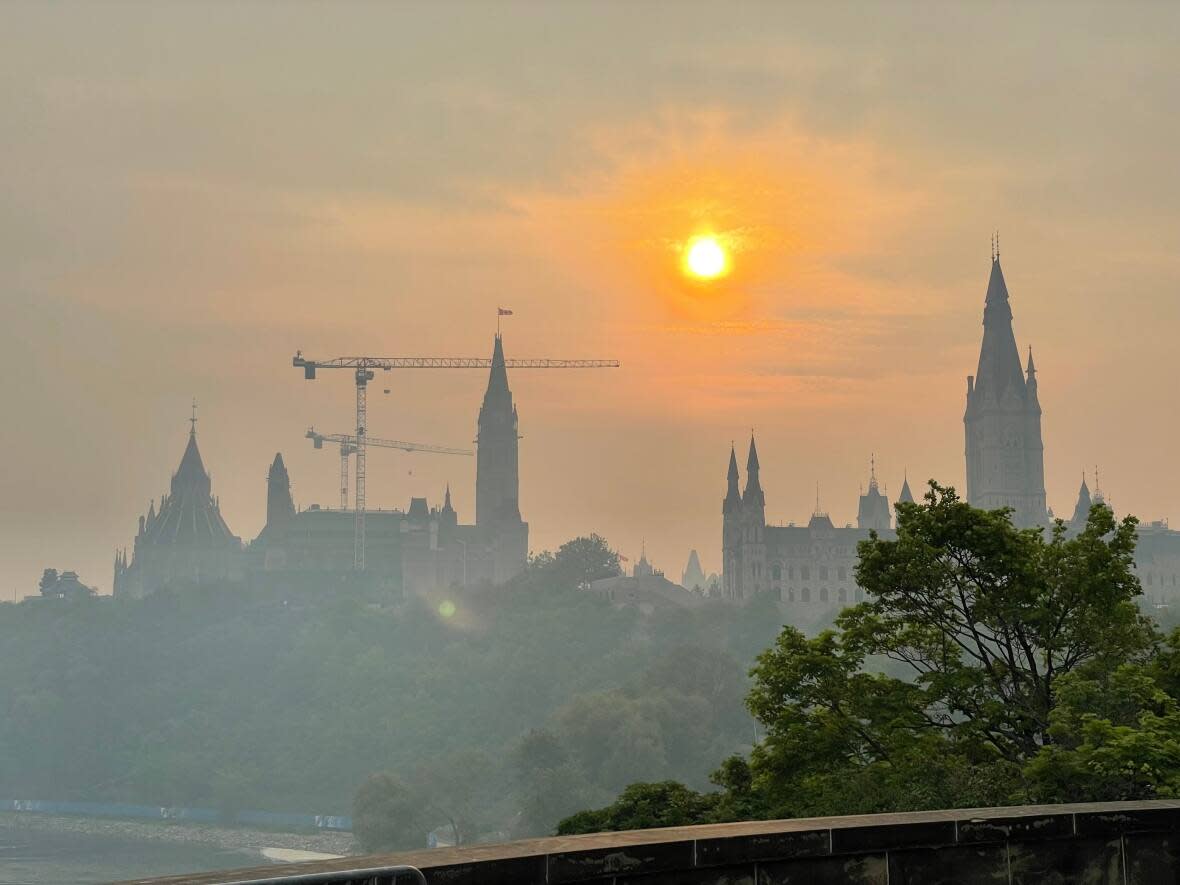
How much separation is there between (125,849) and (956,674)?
469ft

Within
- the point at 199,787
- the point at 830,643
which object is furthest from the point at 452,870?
the point at 199,787

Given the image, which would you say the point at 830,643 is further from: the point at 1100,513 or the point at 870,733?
the point at 1100,513

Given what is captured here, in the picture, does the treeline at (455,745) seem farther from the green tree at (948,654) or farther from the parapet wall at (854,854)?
the parapet wall at (854,854)

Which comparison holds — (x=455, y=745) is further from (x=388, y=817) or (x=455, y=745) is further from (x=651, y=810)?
(x=651, y=810)

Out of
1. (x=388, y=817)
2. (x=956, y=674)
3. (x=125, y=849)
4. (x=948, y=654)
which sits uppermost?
(x=948, y=654)

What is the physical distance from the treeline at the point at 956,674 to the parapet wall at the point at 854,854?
15.5 m

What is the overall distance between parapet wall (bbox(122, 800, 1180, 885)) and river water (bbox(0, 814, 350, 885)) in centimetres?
13811

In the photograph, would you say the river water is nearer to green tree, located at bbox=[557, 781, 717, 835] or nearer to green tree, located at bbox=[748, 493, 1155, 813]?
green tree, located at bbox=[557, 781, 717, 835]

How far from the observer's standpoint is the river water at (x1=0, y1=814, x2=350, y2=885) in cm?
14475

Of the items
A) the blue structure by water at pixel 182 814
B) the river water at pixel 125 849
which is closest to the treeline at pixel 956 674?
the river water at pixel 125 849

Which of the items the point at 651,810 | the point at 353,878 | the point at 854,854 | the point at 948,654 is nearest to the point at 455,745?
the point at 651,810

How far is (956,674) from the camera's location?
1253 inches

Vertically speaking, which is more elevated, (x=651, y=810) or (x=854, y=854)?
(x=854, y=854)

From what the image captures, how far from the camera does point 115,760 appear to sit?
190m
